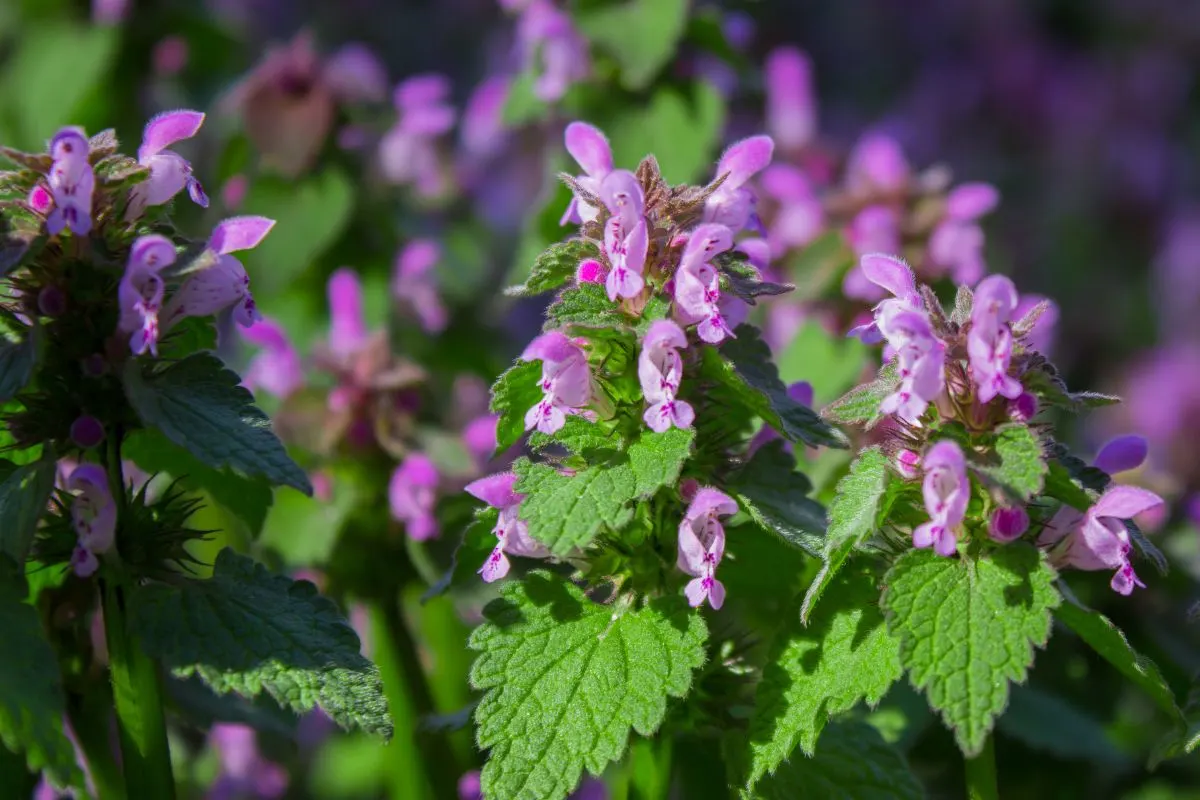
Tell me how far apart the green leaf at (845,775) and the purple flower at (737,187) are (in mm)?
768

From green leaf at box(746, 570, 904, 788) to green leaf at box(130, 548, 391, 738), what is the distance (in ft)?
1.63

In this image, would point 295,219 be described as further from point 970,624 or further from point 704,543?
point 970,624

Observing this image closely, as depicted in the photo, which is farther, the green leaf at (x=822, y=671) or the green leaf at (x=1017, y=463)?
the green leaf at (x=822, y=671)

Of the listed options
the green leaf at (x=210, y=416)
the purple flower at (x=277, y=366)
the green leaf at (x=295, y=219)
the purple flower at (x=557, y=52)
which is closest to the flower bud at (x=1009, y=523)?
the green leaf at (x=210, y=416)

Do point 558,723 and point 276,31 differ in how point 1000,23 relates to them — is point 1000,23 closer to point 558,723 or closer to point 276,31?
point 276,31

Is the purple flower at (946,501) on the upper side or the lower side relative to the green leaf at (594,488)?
lower

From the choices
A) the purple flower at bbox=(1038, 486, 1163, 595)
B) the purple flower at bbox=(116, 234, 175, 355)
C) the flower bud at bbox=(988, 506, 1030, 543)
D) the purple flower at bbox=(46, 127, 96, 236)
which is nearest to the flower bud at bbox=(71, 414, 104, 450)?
the purple flower at bbox=(116, 234, 175, 355)

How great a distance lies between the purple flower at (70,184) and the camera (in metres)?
1.81

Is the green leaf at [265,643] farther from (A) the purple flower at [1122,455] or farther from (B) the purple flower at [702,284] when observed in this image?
(A) the purple flower at [1122,455]

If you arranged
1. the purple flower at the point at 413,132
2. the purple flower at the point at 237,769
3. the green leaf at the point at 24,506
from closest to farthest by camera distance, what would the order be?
the green leaf at the point at 24,506 < the purple flower at the point at 237,769 < the purple flower at the point at 413,132

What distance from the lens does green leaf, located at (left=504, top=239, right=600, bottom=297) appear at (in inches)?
78.2

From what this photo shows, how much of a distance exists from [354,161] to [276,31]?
4.79 m

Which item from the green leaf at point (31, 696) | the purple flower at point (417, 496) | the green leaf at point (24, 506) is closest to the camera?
the green leaf at point (31, 696)

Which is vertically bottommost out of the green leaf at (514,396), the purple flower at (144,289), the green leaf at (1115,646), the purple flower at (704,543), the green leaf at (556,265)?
the green leaf at (1115,646)
